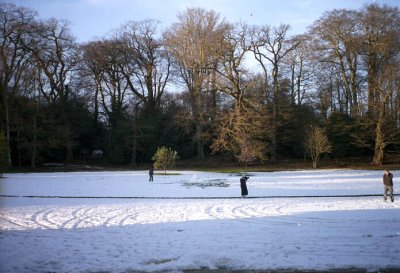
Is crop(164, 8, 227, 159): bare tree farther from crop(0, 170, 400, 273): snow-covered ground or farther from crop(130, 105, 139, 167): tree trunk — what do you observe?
crop(0, 170, 400, 273): snow-covered ground

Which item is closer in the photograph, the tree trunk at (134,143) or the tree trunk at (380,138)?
the tree trunk at (380,138)

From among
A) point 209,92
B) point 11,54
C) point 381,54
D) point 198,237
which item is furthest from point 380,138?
point 11,54

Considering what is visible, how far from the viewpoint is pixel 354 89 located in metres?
39.7

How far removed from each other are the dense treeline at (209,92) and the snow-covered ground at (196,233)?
65.5 ft

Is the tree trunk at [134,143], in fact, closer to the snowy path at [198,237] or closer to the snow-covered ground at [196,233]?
the snow-covered ground at [196,233]

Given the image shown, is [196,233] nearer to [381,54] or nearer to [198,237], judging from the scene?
[198,237]

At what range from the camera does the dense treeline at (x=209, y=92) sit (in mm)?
35625

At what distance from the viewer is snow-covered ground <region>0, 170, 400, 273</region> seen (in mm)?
6938

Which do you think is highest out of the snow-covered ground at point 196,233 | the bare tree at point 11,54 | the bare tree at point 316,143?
the bare tree at point 11,54

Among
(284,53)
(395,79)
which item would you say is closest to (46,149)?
(284,53)

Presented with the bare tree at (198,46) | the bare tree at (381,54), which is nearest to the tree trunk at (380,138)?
the bare tree at (381,54)

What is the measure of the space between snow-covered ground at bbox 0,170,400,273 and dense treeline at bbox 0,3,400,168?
20.0 metres

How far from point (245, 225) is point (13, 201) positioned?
11.6 metres

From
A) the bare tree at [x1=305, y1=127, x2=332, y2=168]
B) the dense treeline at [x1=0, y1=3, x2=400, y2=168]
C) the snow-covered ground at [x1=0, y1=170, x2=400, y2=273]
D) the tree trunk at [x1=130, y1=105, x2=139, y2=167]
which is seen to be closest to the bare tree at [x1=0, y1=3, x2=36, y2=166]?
the dense treeline at [x1=0, y1=3, x2=400, y2=168]
